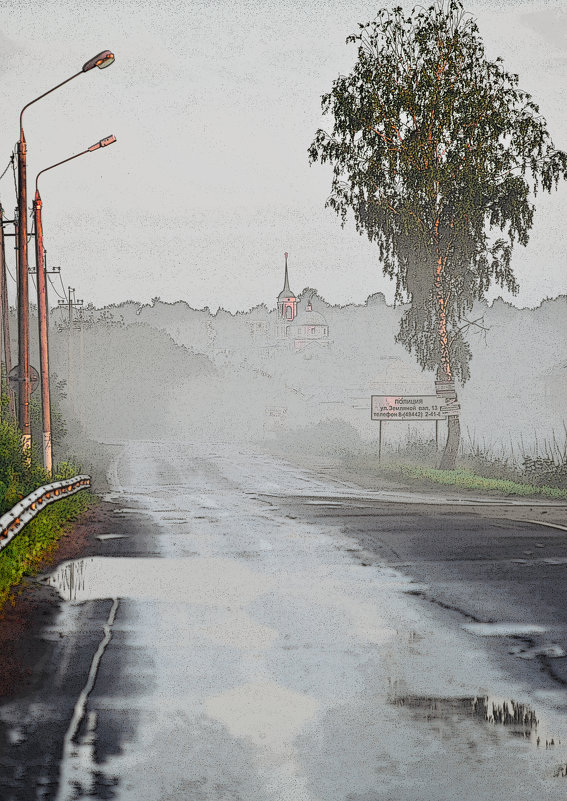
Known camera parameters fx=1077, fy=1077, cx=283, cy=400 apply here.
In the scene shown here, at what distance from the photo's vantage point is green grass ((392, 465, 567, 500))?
26.8 meters

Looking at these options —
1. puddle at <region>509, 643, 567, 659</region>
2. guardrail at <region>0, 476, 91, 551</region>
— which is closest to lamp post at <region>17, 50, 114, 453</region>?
guardrail at <region>0, 476, 91, 551</region>

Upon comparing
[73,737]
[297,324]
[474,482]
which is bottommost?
[474,482]

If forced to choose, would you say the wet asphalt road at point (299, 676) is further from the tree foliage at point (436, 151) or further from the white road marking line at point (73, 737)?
the tree foliage at point (436, 151)

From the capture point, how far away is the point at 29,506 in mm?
13492

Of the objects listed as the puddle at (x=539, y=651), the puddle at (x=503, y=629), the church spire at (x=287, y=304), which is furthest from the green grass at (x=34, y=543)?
the church spire at (x=287, y=304)

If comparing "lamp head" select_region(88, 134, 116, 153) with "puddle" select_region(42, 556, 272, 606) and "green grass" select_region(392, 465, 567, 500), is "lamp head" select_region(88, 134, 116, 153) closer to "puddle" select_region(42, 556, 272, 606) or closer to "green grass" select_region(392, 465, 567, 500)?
"puddle" select_region(42, 556, 272, 606)

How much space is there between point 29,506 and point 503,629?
22.5 ft

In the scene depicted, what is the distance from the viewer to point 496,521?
61.3 ft

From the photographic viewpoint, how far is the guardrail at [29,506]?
36.9 feet

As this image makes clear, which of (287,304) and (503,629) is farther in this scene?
(287,304)

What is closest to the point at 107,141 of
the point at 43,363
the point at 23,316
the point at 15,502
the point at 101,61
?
the point at 101,61

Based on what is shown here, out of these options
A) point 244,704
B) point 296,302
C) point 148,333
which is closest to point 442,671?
point 244,704

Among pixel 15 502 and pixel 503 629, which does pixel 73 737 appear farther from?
pixel 15 502

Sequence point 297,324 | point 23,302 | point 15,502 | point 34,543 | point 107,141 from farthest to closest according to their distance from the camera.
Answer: point 297,324 → point 23,302 → point 107,141 → point 15,502 → point 34,543
